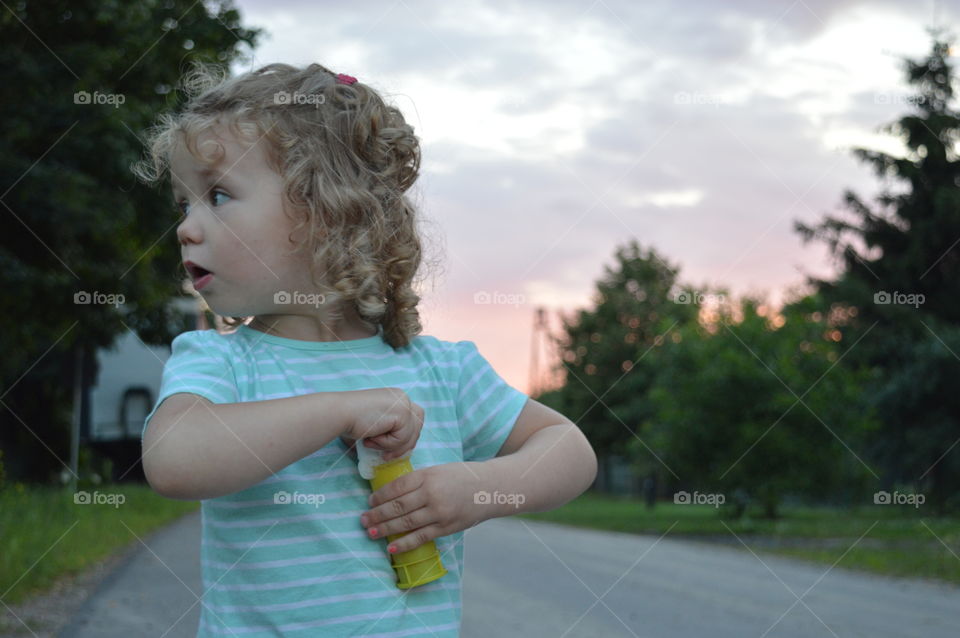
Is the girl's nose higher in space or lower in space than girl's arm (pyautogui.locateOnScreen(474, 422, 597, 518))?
higher

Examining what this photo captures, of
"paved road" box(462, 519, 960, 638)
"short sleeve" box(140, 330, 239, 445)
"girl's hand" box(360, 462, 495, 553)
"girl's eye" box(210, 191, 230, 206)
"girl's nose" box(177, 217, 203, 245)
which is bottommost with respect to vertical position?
"paved road" box(462, 519, 960, 638)

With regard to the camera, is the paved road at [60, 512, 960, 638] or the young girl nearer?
the young girl

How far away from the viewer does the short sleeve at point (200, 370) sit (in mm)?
1525

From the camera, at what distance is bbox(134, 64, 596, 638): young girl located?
1.50 metres

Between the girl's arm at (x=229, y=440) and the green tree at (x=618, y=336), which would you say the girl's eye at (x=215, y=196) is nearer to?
the girl's arm at (x=229, y=440)

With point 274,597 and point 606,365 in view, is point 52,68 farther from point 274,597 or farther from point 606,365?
point 606,365

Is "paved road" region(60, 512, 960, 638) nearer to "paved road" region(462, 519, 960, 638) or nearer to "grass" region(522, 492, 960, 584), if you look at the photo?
"paved road" region(462, 519, 960, 638)

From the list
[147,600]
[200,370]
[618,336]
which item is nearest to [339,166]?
[200,370]

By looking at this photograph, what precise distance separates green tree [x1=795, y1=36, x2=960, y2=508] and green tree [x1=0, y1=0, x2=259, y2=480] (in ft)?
50.2

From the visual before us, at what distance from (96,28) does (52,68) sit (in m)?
1.07

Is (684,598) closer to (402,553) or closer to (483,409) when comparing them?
(483,409)

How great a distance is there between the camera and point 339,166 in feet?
5.90

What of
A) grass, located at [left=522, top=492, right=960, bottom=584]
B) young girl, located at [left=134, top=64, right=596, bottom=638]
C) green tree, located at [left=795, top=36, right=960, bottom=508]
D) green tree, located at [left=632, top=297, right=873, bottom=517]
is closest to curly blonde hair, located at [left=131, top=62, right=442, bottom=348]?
young girl, located at [left=134, top=64, right=596, bottom=638]

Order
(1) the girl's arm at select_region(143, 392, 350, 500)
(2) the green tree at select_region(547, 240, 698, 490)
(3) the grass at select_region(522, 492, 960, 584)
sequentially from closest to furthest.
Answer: (1) the girl's arm at select_region(143, 392, 350, 500) → (3) the grass at select_region(522, 492, 960, 584) → (2) the green tree at select_region(547, 240, 698, 490)
